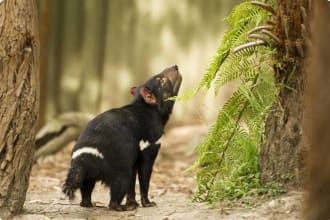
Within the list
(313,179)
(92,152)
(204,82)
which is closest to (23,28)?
(92,152)

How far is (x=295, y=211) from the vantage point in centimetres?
351

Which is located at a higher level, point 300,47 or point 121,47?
point 121,47

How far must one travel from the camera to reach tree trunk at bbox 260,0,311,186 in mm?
3582

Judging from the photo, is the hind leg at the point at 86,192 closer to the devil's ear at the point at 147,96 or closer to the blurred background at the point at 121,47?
the devil's ear at the point at 147,96

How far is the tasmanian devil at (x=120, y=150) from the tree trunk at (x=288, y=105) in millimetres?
869

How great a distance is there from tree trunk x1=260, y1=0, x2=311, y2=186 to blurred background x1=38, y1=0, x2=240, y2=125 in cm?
480

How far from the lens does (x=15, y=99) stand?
12.5 ft

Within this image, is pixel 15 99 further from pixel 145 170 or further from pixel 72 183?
pixel 145 170

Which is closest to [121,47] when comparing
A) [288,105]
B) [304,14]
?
[288,105]

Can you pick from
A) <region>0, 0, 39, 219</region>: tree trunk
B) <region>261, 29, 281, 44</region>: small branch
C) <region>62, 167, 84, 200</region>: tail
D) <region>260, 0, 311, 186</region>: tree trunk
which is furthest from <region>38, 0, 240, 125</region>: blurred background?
<region>261, 29, 281, 44</region>: small branch

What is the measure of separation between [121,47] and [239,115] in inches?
189

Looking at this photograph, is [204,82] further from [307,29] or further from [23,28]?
[23,28]

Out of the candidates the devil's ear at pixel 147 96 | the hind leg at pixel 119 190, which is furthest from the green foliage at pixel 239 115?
the devil's ear at pixel 147 96

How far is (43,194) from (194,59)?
13.8 feet
